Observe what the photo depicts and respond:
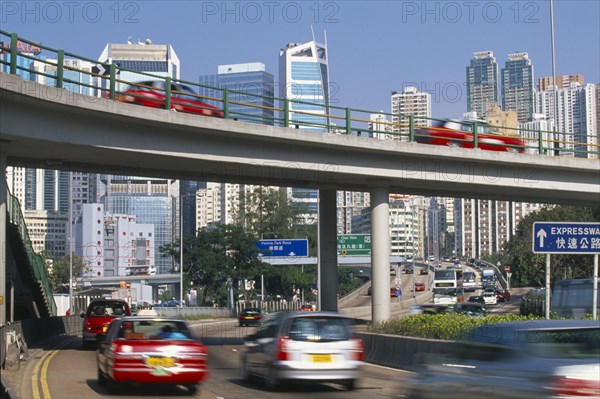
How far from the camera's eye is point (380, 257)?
109ft

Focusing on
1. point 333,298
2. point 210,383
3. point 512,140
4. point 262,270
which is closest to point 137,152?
point 210,383

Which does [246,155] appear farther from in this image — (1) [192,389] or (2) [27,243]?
(2) [27,243]

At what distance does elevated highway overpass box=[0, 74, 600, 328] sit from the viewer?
24578mm

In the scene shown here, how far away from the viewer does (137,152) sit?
87.9 ft

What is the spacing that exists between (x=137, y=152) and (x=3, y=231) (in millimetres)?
4447

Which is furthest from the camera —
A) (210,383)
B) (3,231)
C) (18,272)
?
(18,272)

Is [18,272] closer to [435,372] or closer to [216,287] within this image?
[435,372]

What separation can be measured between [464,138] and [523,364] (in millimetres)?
25255

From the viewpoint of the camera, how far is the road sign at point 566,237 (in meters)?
22.8

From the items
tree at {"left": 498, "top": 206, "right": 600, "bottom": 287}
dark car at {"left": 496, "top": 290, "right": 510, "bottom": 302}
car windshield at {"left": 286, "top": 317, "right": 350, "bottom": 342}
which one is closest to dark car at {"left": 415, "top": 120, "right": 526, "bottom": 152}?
car windshield at {"left": 286, "top": 317, "right": 350, "bottom": 342}

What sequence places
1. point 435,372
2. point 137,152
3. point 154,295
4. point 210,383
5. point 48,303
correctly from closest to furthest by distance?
1. point 435,372
2. point 210,383
3. point 137,152
4. point 48,303
5. point 154,295

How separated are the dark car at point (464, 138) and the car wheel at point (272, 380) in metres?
17.7

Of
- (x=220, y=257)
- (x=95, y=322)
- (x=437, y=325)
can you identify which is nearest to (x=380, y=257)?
(x=437, y=325)

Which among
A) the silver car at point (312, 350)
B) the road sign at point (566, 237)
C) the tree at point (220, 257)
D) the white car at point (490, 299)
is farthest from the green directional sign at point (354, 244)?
the silver car at point (312, 350)
